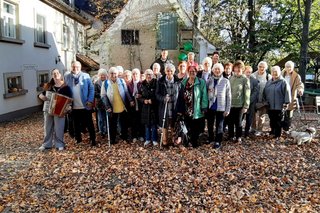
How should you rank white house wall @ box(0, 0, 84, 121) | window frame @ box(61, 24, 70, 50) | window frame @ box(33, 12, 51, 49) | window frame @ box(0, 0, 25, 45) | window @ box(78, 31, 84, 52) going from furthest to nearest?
1. window @ box(78, 31, 84, 52)
2. window frame @ box(61, 24, 70, 50)
3. window frame @ box(33, 12, 51, 49)
4. white house wall @ box(0, 0, 84, 121)
5. window frame @ box(0, 0, 25, 45)

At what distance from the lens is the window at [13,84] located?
11.3 metres

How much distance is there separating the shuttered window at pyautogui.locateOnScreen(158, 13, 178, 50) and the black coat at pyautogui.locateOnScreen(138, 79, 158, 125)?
12.1 meters

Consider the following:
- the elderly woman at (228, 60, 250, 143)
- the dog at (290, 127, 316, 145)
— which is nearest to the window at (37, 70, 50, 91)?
the elderly woman at (228, 60, 250, 143)

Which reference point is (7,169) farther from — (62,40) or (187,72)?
(62,40)

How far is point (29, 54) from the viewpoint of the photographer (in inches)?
522

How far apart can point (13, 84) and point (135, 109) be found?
7380 millimetres

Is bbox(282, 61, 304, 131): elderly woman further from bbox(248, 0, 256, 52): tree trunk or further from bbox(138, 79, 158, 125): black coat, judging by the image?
bbox(248, 0, 256, 52): tree trunk

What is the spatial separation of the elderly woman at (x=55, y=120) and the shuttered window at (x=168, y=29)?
1239 cm

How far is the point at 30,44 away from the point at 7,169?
350 inches

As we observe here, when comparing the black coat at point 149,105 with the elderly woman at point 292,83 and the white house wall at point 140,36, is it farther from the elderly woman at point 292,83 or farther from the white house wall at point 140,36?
the white house wall at point 140,36

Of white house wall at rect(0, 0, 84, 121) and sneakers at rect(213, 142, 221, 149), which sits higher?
white house wall at rect(0, 0, 84, 121)

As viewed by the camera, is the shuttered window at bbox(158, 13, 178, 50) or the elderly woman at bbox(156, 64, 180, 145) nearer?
the elderly woman at bbox(156, 64, 180, 145)

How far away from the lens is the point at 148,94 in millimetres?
6699

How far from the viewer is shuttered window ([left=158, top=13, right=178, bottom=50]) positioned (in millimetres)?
18250
